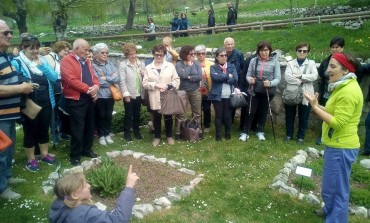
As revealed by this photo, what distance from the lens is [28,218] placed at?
512 centimetres

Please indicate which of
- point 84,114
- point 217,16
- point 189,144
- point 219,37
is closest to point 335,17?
point 219,37

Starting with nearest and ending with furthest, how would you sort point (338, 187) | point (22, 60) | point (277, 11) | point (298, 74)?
1. point (338, 187)
2. point (22, 60)
3. point (298, 74)
4. point (277, 11)

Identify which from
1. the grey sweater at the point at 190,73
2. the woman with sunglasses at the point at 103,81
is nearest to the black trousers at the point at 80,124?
the woman with sunglasses at the point at 103,81

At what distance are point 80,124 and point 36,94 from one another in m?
0.88

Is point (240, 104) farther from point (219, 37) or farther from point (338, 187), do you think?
point (219, 37)

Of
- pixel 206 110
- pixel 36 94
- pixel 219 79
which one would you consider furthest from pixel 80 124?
pixel 206 110

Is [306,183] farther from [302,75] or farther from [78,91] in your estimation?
[78,91]

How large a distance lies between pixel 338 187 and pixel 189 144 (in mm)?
3916

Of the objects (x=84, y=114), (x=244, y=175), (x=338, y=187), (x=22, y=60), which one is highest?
(x=22, y=60)

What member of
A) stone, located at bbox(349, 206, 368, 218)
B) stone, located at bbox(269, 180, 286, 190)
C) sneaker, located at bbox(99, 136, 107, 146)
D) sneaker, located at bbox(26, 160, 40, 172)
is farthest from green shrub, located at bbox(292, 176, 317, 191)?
sneaker, located at bbox(26, 160, 40, 172)

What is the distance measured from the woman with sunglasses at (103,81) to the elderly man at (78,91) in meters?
0.60

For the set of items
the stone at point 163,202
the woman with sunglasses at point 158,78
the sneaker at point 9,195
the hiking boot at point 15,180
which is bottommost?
the stone at point 163,202

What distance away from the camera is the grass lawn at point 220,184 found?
5.30 m

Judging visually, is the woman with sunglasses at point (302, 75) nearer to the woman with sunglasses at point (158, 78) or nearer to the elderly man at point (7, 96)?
the woman with sunglasses at point (158, 78)
